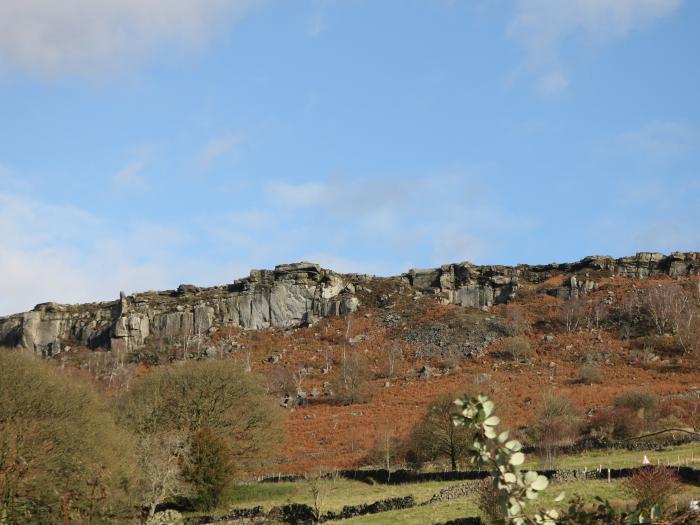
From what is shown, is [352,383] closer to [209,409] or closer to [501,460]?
[209,409]

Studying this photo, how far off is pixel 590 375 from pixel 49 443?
57.4 metres

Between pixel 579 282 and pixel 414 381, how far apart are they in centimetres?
4206

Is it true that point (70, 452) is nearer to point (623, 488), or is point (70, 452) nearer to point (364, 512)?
point (364, 512)

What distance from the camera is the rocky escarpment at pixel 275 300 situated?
117431 mm

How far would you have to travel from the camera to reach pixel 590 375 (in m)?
74.6

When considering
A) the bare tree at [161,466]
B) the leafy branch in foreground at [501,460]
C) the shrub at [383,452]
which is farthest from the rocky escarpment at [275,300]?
the leafy branch in foreground at [501,460]

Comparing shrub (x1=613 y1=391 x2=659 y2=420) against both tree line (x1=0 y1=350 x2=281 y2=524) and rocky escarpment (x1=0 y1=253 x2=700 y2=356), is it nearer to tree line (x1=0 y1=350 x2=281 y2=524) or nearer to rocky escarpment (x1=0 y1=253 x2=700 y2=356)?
tree line (x1=0 y1=350 x2=281 y2=524)

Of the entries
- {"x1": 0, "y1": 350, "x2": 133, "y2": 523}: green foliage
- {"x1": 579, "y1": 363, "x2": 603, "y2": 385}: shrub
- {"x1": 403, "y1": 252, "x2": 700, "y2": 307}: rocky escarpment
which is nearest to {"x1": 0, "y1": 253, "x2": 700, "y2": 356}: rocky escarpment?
{"x1": 403, "y1": 252, "x2": 700, "y2": 307}: rocky escarpment

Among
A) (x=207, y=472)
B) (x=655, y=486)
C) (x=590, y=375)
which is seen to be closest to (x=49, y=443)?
(x=207, y=472)

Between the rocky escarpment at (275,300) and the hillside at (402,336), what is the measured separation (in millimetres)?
266

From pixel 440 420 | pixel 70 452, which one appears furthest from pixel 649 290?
pixel 70 452

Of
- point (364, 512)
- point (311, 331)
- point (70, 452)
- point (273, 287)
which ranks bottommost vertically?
point (364, 512)

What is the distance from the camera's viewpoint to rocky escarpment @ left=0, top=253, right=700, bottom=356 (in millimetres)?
117431

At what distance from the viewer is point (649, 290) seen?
102125 mm
